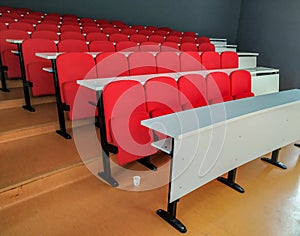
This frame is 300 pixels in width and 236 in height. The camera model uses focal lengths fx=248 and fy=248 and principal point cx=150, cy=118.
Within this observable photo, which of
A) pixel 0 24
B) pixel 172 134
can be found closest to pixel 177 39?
pixel 0 24

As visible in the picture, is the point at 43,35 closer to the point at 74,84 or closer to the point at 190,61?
the point at 74,84

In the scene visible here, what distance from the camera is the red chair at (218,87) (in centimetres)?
237

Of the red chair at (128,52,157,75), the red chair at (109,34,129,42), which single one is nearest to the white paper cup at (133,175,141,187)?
the red chair at (128,52,157,75)

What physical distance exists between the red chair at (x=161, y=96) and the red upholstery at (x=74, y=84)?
0.62 m

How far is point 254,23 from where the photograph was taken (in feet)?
20.5

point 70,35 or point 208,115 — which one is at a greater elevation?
point 70,35

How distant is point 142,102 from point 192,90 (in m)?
0.54

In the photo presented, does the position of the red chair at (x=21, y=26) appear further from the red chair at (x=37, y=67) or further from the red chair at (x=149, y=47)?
the red chair at (x=149, y=47)

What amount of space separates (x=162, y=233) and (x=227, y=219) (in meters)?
0.45

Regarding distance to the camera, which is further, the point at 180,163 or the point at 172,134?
the point at 180,163

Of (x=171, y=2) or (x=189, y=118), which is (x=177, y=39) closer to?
(x=171, y=2)

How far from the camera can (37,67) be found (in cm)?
245

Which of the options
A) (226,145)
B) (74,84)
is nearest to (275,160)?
(226,145)

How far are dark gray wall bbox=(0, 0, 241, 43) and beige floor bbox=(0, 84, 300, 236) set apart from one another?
159 inches
